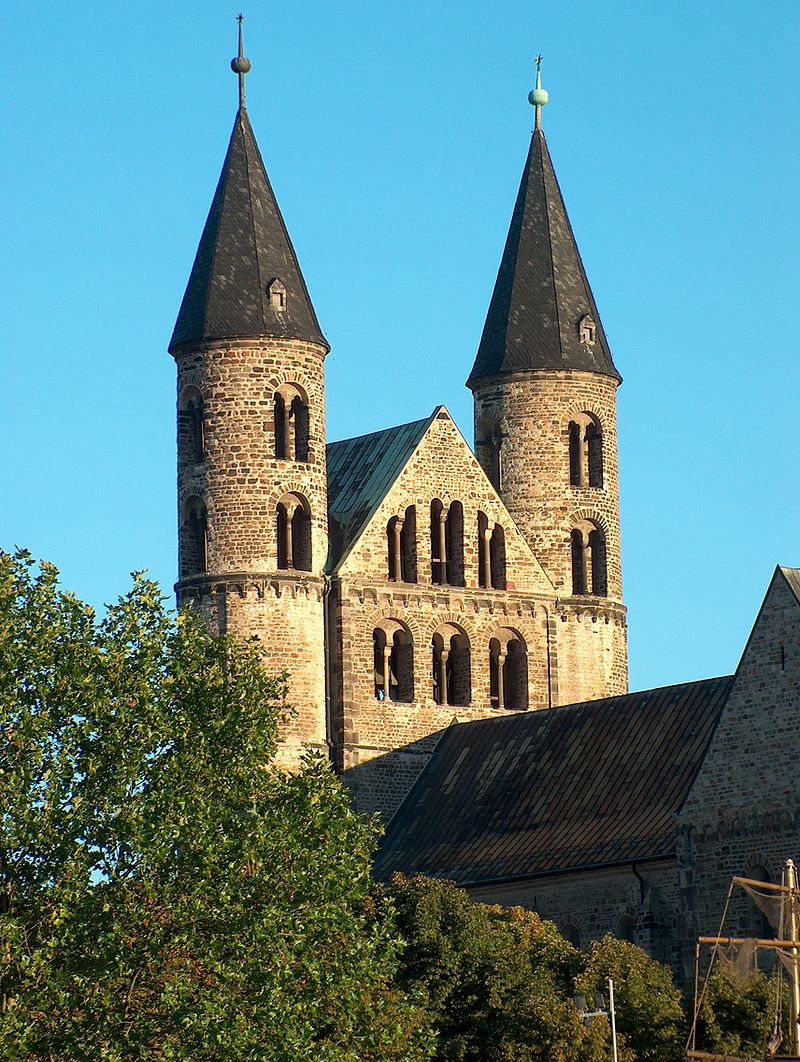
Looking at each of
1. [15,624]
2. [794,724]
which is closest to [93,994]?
[15,624]

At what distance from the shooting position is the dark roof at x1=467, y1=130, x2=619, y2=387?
9456cm

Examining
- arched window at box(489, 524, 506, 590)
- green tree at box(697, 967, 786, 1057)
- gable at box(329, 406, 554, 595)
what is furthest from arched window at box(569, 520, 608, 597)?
green tree at box(697, 967, 786, 1057)

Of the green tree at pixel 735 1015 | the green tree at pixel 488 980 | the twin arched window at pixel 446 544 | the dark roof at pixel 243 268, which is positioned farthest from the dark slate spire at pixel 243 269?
the green tree at pixel 735 1015

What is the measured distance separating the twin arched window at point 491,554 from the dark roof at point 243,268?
714cm

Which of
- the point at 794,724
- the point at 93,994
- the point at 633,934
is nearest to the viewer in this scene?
the point at 93,994

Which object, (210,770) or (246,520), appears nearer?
(210,770)

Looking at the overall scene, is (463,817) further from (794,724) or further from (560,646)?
(794,724)

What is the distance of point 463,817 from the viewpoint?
8631cm

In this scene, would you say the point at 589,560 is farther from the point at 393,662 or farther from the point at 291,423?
the point at 291,423

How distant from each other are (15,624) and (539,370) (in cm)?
3350

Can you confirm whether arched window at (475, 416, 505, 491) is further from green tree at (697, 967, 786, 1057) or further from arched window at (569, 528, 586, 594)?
green tree at (697, 967, 786, 1057)

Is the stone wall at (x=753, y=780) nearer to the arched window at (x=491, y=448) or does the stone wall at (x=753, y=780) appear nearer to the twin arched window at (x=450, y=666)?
the twin arched window at (x=450, y=666)

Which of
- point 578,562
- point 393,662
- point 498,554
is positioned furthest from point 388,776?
point 578,562

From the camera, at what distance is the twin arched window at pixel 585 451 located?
3728 inches
